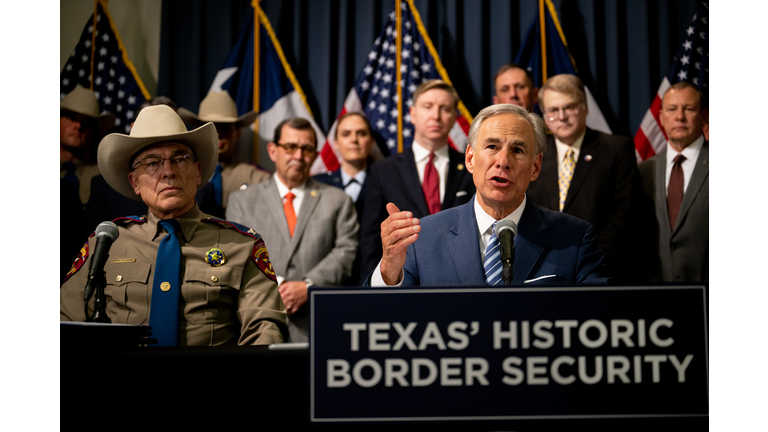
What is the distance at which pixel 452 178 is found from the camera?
3.97 m

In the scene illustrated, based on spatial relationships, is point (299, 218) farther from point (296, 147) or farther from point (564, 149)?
point (564, 149)

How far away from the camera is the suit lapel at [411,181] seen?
3.90 m

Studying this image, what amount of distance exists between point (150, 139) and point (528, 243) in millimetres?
1527

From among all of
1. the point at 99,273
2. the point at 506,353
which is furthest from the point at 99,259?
the point at 506,353

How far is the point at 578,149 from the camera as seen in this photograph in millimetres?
3932

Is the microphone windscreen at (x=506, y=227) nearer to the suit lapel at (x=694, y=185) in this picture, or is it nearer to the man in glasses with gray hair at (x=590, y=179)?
the man in glasses with gray hair at (x=590, y=179)

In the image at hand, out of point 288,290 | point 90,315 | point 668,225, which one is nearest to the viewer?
point 90,315

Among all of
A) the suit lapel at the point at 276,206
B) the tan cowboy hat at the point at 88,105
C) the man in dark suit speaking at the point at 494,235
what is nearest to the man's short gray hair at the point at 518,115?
the man in dark suit speaking at the point at 494,235

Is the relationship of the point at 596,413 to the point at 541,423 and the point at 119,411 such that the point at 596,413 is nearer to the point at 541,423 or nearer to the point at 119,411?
the point at 541,423

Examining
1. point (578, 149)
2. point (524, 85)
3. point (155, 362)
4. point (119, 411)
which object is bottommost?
point (119, 411)

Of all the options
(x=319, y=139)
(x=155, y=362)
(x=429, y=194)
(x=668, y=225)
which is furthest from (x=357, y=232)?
(x=155, y=362)

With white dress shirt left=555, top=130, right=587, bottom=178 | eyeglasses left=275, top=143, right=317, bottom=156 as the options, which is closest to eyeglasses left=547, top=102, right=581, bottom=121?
white dress shirt left=555, top=130, right=587, bottom=178

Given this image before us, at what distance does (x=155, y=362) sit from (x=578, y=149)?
121 inches

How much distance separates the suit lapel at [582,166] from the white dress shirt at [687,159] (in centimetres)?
52
